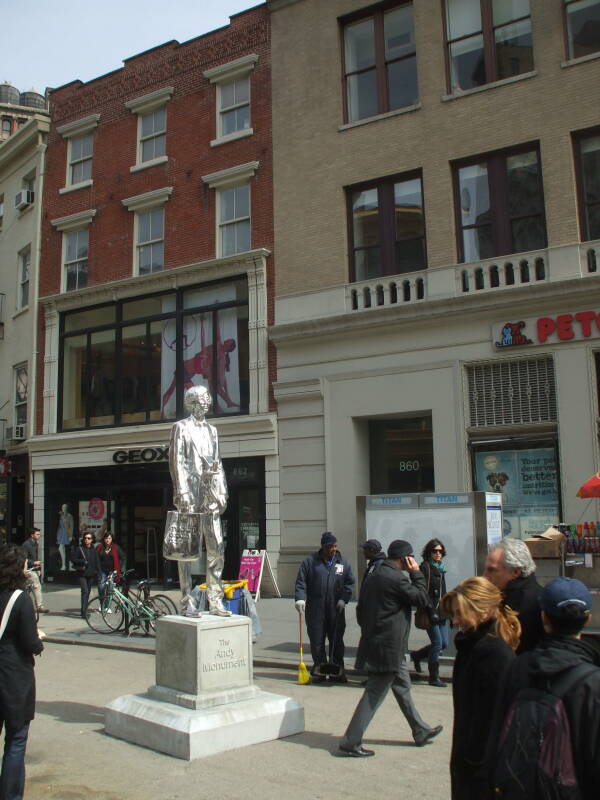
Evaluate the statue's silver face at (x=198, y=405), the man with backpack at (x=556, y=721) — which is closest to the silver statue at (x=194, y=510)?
the statue's silver face at (x=198, y=405)

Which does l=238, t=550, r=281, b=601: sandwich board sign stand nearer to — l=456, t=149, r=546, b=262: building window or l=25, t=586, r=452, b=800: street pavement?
l=25, t=586, r=452, b=800: street pavement

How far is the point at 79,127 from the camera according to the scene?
24.9m

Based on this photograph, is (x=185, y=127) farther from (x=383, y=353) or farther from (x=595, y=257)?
(x=595, y=257)

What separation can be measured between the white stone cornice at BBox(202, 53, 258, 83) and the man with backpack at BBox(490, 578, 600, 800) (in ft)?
68.0

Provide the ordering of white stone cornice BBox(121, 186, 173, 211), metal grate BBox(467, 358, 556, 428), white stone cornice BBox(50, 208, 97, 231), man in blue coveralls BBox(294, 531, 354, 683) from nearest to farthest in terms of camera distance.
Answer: man in blue coveralls BBox(294, 531, 354, 683), metal grate BBox(467, 358, 556, 428), white stone cornice BBox(121, 186, 173, 211), white stone cornice BBox(50, 208, 97, 231)

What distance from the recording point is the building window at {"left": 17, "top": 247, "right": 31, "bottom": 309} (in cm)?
2669

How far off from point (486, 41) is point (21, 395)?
58.2 feet

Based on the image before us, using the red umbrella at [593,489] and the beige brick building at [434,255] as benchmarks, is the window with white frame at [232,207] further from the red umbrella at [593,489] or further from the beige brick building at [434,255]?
the red umbrella at [593,489]

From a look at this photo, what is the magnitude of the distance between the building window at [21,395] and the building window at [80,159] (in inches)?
251

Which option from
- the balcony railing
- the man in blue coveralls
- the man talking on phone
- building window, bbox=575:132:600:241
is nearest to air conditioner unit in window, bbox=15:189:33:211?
the balcony railing

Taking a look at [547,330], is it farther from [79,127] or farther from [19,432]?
[19,432]

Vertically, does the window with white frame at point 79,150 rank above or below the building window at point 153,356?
above

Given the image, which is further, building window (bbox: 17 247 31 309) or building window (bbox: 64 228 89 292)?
building window (bbox: 17 247 31 309)

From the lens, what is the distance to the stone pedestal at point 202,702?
700cm
